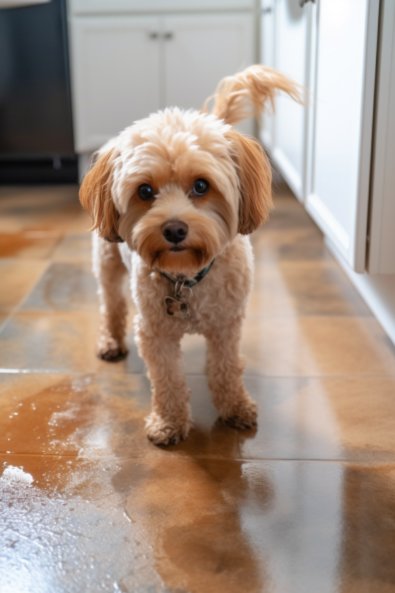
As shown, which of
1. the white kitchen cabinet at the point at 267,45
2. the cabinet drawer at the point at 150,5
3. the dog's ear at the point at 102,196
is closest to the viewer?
the dog's ear at the point at 102,196

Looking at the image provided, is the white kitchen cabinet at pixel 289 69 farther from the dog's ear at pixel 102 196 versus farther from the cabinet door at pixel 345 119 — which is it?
the dog's ear at pixel 102 196

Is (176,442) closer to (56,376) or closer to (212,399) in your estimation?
(212,399)

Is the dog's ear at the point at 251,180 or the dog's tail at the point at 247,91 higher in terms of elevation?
the dog's tail at the point at 247,91

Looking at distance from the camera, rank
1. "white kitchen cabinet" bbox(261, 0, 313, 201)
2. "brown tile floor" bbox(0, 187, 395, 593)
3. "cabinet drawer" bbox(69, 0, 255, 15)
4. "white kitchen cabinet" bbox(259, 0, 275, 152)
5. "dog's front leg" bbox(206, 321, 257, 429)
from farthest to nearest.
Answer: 1. "cabinet drawer" bbox(69, 0, 255, 15)
2. "white kitchen cabinet" bbox(259, 0, 275, 152)
3. "white kitchen cabinet" bbox(261, 0, 313, 201)
4. "dog's front leg" bbox(206, 321, 257, 429)
5. "brown tile floor" bbox(0, 187, 395, 593)

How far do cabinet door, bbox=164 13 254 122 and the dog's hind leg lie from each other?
89.5 inches

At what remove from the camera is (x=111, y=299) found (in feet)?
7.28

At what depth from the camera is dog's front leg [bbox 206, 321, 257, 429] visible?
5.95 ft

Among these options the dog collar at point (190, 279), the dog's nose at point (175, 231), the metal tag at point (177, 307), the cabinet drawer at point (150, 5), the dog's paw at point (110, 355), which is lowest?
the dog's paw at point (110, 355)

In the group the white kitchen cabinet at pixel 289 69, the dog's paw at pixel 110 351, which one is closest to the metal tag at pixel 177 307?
the dog's paw at pixel 110 351

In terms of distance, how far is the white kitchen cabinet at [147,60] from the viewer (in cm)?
412

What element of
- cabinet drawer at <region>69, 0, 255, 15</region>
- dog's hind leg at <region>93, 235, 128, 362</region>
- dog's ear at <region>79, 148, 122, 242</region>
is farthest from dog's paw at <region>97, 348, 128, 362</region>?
cabinet drawer at <region>69, 0, 255, 15</region>

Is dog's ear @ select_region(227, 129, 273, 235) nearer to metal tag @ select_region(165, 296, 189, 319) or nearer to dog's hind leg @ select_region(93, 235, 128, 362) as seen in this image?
metal tag @ select_region(165, 296, 189, 319)

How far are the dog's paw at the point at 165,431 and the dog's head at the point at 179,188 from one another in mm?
405

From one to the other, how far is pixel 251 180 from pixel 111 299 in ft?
2.60
